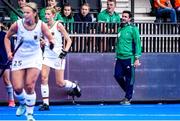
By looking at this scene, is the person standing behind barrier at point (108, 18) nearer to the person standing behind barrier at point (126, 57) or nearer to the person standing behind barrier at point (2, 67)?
the person standing behind barrier at point (126, 57)

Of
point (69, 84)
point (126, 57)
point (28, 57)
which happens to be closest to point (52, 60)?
point (69, 84)

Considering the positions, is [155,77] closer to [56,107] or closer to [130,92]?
[130,92]

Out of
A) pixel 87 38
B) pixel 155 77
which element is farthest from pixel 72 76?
pixel 155 77

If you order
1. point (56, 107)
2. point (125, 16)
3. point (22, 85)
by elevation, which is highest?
point (125, 16)

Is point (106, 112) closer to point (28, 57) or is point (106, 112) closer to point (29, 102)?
point (29, 102)

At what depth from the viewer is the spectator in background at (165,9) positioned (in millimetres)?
20719

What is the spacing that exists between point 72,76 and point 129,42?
1706mm

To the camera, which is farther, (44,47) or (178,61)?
(178,61)

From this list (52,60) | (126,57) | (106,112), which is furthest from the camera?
(126,57)

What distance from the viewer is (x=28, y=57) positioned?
13555 mm

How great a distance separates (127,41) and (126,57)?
0.41m

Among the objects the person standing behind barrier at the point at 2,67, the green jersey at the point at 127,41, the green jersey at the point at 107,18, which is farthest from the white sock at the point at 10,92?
the green jersey at the point at 107,18

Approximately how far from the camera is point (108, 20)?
63.1 feet

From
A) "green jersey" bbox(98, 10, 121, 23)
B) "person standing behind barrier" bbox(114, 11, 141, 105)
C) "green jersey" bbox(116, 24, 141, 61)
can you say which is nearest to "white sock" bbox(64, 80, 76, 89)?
"person standing behind barrier" bbox(114, 11, 141, 105)
